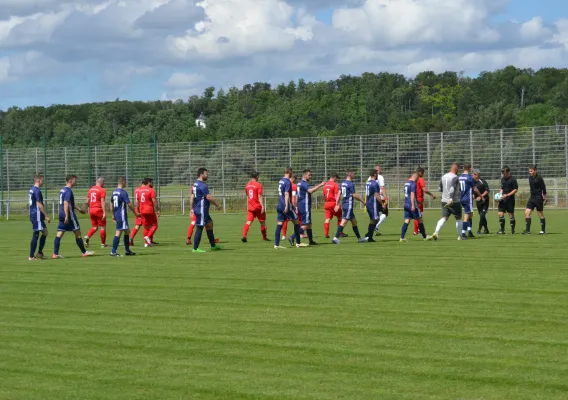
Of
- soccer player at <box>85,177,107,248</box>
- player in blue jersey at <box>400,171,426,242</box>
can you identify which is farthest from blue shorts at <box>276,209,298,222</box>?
soccer player at <box>85,177,107,248</box>

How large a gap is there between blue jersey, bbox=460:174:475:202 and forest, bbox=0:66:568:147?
50538mm

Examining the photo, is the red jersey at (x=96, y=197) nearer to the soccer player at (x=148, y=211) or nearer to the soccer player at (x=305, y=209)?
the soccer player at (x=148, y=211)

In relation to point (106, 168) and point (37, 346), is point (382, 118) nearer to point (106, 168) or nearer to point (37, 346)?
point (106, 168)

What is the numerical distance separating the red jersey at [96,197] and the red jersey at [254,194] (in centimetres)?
351

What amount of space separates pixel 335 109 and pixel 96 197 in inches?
2872

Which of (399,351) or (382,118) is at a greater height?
(382,118)

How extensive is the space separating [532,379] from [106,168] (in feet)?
140

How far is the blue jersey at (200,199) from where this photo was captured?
21.7 metres

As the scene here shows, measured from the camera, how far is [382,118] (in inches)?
3920

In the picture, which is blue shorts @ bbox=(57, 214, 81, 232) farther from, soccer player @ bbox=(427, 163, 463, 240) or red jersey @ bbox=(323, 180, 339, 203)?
soccer player @ bbox=(427, 163, 463, 240)

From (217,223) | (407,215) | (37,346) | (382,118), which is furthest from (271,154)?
(382,118)

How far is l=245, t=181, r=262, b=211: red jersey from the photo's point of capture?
80.9 ft

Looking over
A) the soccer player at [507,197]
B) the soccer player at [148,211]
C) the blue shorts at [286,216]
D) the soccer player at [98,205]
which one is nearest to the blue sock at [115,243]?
the soccer player at [148,211]

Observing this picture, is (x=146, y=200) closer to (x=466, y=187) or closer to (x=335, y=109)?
(x=466, y=187)
